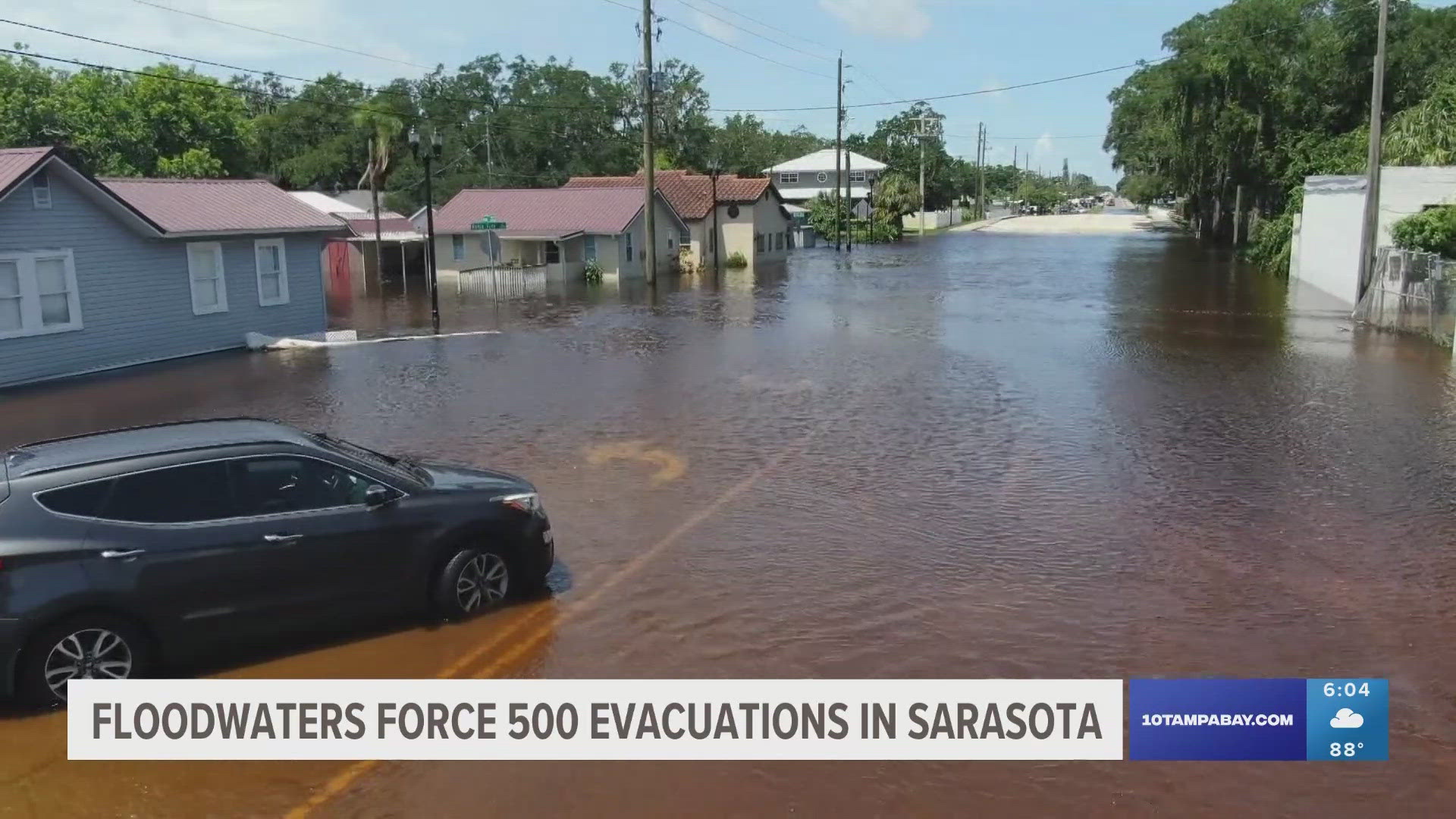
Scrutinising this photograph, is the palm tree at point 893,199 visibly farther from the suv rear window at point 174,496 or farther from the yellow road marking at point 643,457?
the suv rear window at point 174,496

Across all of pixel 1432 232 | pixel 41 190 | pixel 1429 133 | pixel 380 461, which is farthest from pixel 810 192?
pixel 380 461

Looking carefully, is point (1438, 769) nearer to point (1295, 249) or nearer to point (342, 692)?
point (342, 692)

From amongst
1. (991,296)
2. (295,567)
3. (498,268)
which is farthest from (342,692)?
(498,268)

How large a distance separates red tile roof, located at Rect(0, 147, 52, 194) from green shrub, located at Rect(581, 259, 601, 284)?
25.5m

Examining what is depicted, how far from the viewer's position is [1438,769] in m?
6.08

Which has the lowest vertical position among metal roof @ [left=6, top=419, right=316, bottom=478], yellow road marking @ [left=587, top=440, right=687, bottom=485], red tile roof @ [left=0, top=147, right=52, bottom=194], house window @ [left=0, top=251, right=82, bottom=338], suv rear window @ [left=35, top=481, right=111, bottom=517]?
yellow road marking @ [left=587, top=440, right=687, bottom=485]

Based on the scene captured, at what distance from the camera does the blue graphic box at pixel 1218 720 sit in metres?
6.30

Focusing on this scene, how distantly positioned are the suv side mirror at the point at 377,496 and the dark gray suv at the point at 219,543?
0.01 metres

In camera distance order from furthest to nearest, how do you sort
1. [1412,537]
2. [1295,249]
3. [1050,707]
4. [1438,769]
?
[1295,249], [1412,537], [1050,707], [1438,769]

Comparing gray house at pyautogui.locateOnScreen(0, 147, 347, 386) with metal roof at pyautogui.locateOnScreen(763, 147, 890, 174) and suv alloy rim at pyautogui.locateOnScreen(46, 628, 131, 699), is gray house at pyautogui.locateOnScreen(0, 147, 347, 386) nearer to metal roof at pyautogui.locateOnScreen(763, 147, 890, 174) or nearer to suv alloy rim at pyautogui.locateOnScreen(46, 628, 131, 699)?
suv alloy rim at pyautogui.locateOnScreen(46, 628, 131, 699)

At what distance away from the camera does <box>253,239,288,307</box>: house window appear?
2444cm

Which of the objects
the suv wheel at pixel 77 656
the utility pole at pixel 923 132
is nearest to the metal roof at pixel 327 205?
the suv wheel at pixel 77 656

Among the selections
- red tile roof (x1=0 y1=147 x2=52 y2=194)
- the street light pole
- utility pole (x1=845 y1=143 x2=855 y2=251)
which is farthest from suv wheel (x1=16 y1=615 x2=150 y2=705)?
utility pole (x1=845 y1=143 x2=855 y2=251)

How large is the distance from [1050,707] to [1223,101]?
175 ft
